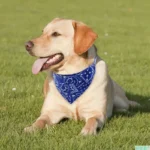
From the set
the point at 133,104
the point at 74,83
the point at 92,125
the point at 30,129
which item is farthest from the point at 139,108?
the point at 30,129

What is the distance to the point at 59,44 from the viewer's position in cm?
625

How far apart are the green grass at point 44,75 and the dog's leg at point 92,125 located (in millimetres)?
114

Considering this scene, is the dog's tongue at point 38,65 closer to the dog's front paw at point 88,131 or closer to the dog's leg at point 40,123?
the dog's leg at point 40,123

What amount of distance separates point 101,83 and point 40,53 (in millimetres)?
924

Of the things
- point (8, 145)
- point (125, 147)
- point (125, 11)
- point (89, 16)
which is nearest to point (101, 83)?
point (125, 147)

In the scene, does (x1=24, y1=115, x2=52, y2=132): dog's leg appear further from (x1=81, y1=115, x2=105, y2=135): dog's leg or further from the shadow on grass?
the shadow on grass

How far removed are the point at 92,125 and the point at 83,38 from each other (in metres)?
1.14

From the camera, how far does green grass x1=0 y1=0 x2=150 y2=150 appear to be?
17.1 ft

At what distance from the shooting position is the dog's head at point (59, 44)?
6.13 metres

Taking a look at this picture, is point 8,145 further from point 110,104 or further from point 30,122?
point 110,104

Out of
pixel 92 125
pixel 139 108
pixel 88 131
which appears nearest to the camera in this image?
pixel 88 131

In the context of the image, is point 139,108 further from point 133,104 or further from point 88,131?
point 88,131

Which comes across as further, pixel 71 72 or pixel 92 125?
pixel 71 72

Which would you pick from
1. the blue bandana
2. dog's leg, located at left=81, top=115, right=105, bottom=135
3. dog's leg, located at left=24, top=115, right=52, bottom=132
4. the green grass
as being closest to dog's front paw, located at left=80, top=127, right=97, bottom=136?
dog's leg, located at left=81, top=115, right=105, bottom=135
